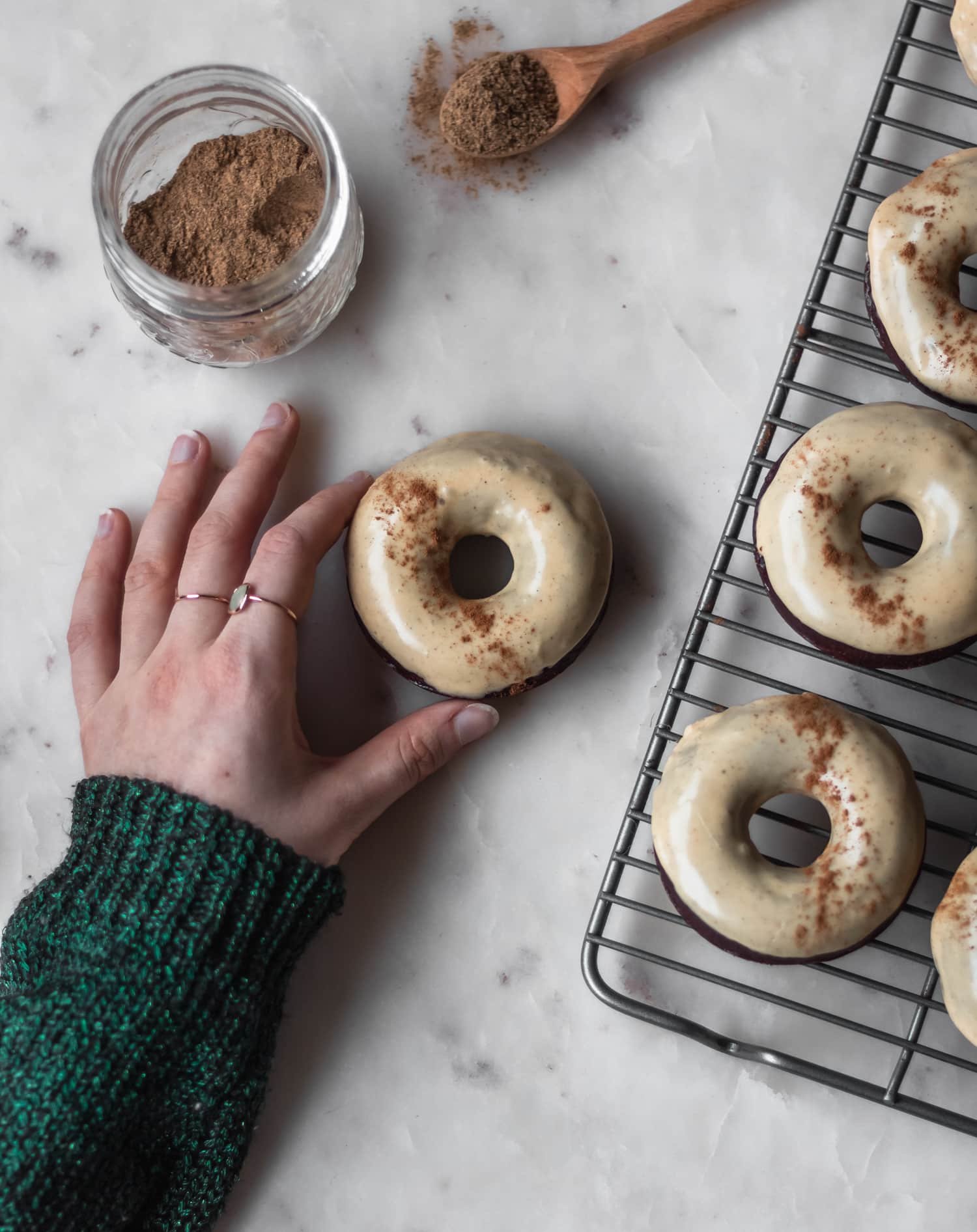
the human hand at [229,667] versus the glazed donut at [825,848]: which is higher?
the human hand at [229,667]

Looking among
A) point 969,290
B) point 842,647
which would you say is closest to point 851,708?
point 842,647

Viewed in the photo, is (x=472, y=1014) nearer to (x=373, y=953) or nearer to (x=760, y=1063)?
(x=373, y=953)

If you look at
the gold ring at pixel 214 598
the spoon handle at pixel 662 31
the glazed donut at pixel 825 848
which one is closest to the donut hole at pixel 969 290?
the spoon handle at pixel 662 31

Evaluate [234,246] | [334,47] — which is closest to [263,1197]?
[234,246]

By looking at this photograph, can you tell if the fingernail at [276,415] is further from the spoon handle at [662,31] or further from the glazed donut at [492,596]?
the spoon handle at [662,31]

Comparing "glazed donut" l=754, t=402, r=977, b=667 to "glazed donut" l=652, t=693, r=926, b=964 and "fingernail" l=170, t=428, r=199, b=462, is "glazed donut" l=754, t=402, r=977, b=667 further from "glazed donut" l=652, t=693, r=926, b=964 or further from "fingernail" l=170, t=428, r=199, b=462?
"fingernail" l=170, t=428, r=199, b=462
